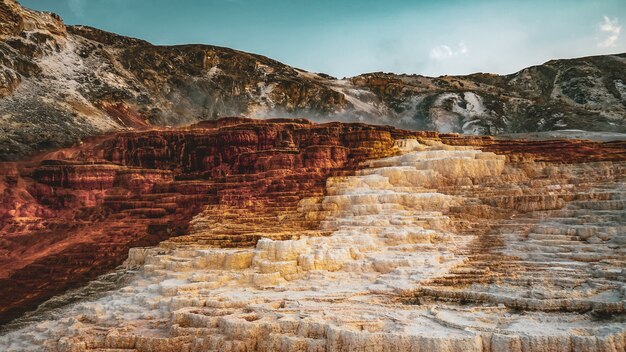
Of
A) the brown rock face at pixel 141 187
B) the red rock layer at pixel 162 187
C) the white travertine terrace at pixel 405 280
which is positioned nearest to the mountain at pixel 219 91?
the brown rock face at pixel 141 187

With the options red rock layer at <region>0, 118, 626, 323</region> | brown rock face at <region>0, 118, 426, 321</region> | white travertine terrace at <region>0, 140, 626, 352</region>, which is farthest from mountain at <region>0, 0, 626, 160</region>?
white travertine terrace at <region>0, 140, 626, 352</region>

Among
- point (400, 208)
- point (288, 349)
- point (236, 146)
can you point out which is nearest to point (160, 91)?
point (236, 146)

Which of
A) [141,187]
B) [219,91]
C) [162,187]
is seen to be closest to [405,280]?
[162,187]

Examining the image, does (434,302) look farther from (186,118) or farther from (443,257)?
(186,118)

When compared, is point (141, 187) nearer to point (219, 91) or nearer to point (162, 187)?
point (162, 187)

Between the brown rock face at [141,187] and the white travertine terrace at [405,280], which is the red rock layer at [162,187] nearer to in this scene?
the brown rock face at [141,187]

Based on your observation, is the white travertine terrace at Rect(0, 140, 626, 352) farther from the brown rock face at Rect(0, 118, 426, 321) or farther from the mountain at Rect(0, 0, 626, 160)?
the mountain at Rect(0, 0, 626, 160)
